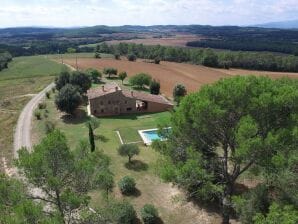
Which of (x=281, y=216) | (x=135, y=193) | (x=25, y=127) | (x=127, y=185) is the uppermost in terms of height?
(x=281, y=216)

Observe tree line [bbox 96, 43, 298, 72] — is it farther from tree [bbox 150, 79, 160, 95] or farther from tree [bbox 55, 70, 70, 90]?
tree [bbox 55, 70, 70, 90]

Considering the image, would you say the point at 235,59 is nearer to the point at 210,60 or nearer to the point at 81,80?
the point at 210,60

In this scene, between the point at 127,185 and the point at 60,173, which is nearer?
the point at 60,173

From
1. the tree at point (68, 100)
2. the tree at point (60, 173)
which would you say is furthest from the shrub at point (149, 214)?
the tree at point (68, 100)

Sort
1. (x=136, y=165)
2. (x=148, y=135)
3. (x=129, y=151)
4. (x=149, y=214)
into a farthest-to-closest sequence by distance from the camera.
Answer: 1. (x=148, y=135)
2. (x=129, y=151)
3. (x=136, y=165)
4. (x=149, y=214)

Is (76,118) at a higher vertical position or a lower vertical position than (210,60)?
lower

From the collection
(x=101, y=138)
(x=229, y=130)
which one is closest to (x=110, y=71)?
(x=101, y=138)
